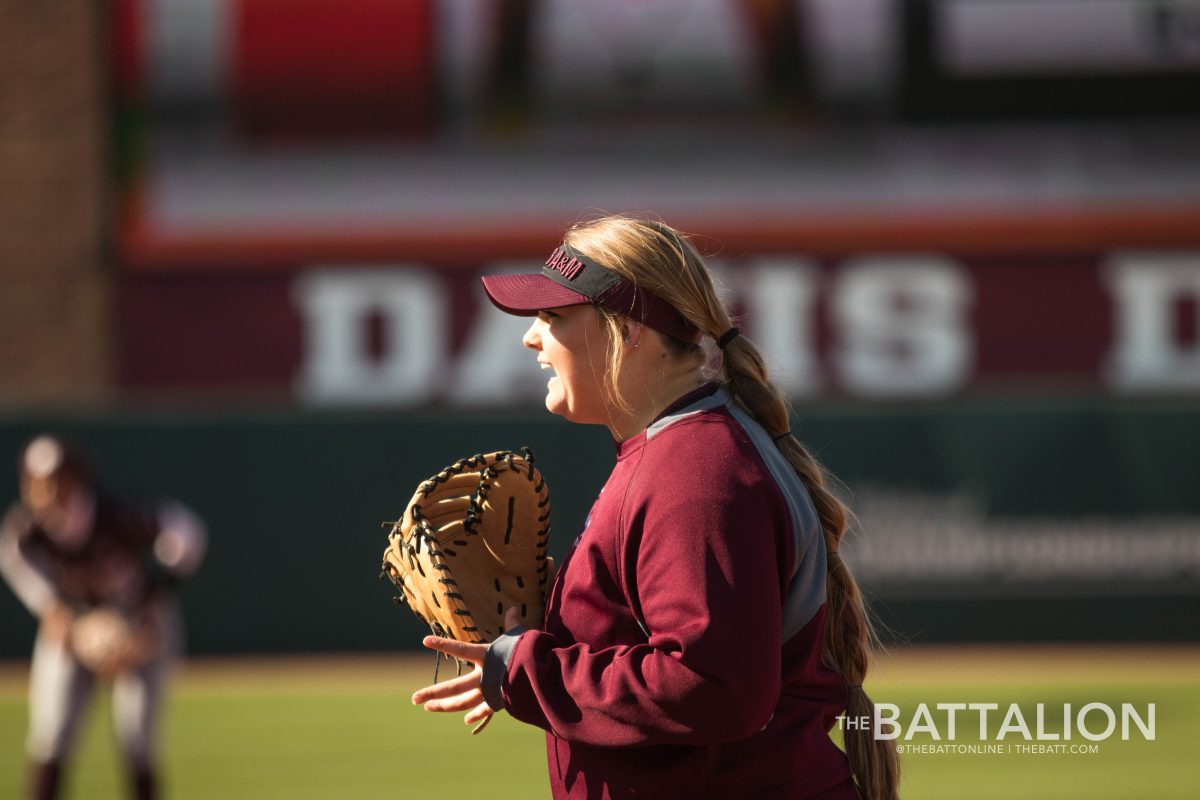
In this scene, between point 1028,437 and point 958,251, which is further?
point 958,251

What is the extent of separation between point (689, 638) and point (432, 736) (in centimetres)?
701

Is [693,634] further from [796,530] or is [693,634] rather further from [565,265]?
[565,265]

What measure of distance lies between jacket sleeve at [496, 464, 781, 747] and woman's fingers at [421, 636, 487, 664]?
0.57 ft

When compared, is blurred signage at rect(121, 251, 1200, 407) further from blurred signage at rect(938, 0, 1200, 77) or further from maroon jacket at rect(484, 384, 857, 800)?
maroon jacket at rect(484, 384, 857, 800)

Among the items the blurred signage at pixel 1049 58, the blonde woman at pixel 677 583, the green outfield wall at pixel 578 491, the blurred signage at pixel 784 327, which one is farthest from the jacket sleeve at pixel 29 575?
the blurred signage at pixel 1049 58

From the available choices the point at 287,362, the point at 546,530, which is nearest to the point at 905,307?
the point at 287,362

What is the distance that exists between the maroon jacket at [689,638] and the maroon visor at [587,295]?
0.40 feet

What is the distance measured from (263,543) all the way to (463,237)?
18.8ft

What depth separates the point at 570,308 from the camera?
7.60 ft

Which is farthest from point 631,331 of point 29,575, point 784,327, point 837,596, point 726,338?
point 784,327

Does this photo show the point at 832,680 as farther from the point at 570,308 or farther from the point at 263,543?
the point at 263,543

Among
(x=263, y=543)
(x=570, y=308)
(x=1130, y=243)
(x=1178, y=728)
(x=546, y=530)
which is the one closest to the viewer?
(x=570, y=308)

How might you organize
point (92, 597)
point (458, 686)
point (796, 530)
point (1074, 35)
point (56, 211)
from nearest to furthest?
point (796, 530), point (458, 686), point (92, 597), point (1074, 35), point (56, 211)

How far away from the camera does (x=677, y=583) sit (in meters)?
2.04
